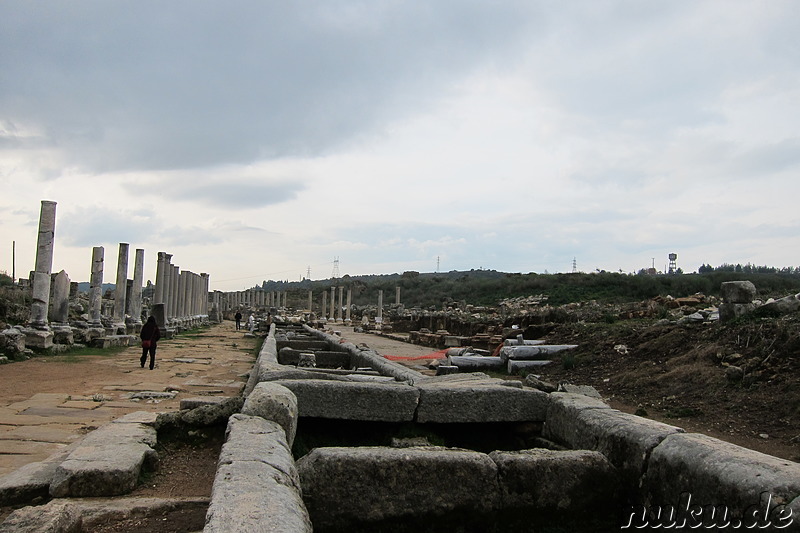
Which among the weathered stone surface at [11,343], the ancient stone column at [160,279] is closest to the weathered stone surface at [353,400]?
the weathered stone surface at [11,343]

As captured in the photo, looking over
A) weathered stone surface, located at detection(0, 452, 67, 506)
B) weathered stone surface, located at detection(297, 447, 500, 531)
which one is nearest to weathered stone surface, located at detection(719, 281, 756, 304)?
weathered stone surface, located at detection(297, 447, 500, 531)

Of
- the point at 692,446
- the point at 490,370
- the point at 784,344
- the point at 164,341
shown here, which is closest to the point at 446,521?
the point at 692,446

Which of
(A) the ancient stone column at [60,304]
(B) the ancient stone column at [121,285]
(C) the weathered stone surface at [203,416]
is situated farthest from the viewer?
(B) the ancient stone column at [121,285]

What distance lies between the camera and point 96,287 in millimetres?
20688

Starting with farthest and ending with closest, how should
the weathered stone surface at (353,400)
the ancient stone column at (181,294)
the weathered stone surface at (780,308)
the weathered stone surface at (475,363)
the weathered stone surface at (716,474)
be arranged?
the ancient stone column at (181,294), the weathered stone surface at (475,363), the weathered stone surface at (780,308), the weathered stone surface at (353,400), the weathered stone surface at (716,474)

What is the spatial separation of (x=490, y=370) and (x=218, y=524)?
11.5 m

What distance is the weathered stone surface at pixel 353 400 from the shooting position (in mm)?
5473

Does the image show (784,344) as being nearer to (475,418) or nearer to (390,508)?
(475,418)

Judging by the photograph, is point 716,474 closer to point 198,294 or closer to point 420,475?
point 420,475

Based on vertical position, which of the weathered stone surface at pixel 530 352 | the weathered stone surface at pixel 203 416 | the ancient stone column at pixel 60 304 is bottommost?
the weathered stone surface at pixel 203 416

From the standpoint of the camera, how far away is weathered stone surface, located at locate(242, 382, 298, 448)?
4.66 meters

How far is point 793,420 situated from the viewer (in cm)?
704

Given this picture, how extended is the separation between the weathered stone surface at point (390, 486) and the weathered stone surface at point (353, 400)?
4.68 ft

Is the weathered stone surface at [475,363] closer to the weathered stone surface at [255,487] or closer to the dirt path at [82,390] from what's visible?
the dirt path at [82,390]
